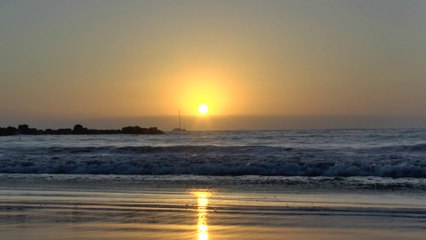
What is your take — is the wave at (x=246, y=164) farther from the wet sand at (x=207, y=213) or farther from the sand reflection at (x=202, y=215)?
the sand reflection at (x=202, y=215)

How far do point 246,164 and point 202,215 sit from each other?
12755 mm

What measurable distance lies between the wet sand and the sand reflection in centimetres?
2

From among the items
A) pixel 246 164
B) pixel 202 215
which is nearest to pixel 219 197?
pixel 202 215

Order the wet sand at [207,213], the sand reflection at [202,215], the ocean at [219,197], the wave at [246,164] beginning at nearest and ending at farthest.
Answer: the sand reflection at [202,215] → the wet sand at [207,213] → the ocean at [219,197] → the wave at [246,164]

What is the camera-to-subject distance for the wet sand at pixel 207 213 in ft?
30.7

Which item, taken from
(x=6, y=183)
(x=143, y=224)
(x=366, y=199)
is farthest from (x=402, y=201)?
(x=6, y=183)

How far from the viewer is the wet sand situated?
9352mm

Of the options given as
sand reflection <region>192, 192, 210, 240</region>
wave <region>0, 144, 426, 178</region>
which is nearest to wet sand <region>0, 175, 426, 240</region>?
sand reflection <region>192, 192, 210, 240</region>

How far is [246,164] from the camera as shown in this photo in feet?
78.3

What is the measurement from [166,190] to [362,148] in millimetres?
18101

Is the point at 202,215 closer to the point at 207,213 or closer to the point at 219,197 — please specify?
the point at 207,213

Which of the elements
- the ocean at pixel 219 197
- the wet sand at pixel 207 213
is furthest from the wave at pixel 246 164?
the wet sand at pixel 207 213

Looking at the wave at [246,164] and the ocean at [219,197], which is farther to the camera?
the wave at [246,164]

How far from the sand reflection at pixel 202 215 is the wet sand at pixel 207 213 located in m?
0.02
